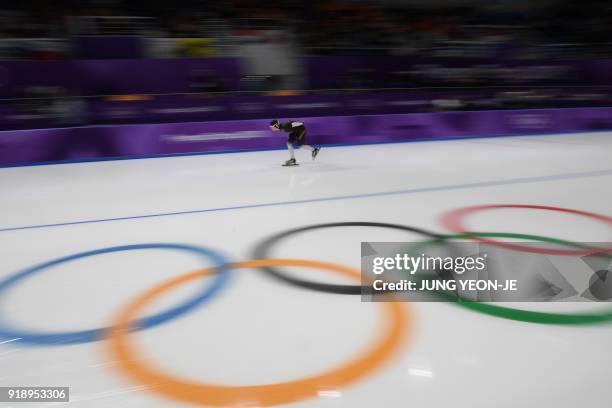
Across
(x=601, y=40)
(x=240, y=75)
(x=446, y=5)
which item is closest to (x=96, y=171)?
(x=240, y=75)

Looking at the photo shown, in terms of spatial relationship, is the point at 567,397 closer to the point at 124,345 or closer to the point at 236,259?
the point at 124,345

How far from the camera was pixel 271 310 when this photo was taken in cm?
242

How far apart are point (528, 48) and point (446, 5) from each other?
431 centimetres

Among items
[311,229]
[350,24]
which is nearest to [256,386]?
[311,229]

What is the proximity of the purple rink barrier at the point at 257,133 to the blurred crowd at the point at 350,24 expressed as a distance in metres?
2.67

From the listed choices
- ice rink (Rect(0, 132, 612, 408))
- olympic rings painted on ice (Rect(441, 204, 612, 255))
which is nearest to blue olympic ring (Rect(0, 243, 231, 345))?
ice rink (Rect(0, 132, 612, 408))

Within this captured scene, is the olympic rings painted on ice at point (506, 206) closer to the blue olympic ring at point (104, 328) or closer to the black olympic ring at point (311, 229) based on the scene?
the black olympic ring at point (311, 229)

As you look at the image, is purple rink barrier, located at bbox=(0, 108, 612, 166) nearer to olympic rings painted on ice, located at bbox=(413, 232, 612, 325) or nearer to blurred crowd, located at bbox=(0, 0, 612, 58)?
blurred crowd, located at bbox=(0, 0, 612, 58)

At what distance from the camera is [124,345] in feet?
6.89

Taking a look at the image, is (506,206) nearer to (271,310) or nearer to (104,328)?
(271,310)

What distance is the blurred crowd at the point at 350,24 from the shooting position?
11.0m

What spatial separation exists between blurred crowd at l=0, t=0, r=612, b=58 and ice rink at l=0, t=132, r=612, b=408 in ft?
23.0

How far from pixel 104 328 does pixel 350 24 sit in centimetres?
1436

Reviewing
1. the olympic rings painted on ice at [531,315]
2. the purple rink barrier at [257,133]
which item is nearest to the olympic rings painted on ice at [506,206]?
the olympic rings painted on ice at [531,315]
